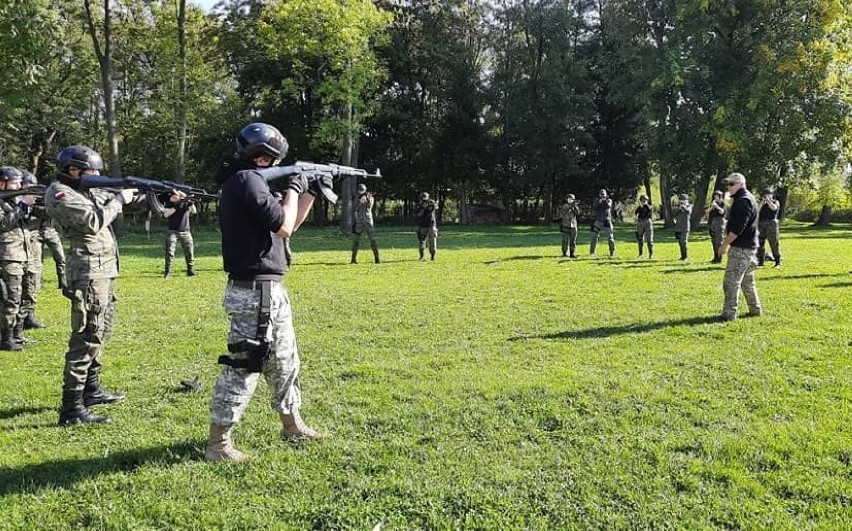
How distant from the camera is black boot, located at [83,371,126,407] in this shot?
5.54 metres

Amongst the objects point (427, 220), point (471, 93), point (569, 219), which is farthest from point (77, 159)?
point (471, 93)

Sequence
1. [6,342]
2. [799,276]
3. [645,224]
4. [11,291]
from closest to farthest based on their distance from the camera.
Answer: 1. [6,342]
2. [11,291]
3. [799,276]
4. [645,224]

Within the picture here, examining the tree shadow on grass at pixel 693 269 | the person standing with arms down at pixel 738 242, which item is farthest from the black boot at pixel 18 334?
the tree shadow on grass at pixel 693 269

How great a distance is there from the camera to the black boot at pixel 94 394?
18.2ft

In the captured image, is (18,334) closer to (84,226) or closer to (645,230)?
(84,226)

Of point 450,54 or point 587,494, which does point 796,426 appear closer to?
point 587,494

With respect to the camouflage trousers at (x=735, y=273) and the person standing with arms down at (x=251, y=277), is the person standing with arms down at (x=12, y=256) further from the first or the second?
the camouflage trousers at (x=735, y=273)

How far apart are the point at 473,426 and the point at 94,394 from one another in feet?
11.2

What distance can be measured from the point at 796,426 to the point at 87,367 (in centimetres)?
574

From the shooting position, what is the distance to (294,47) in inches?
Result: 1207

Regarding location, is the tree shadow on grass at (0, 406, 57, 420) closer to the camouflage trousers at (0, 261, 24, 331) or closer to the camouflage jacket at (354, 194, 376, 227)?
the camouflage trousers at (0, 261, 24, 331)

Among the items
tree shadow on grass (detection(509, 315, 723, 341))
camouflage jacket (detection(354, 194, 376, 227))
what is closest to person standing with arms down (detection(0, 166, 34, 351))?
tree shadow on grass (detection(509, 315, 723, 341))

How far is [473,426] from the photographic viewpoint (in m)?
5.01

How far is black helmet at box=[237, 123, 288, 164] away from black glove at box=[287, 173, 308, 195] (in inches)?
8.1
